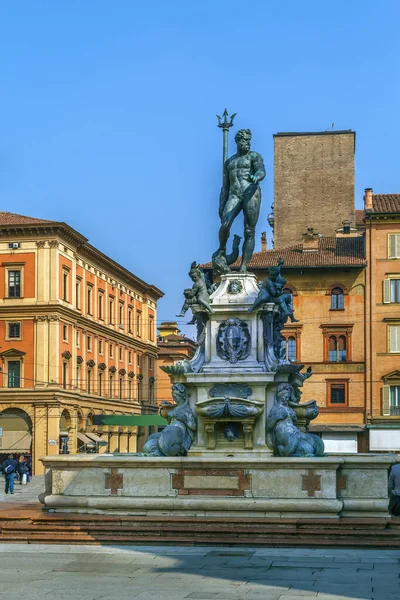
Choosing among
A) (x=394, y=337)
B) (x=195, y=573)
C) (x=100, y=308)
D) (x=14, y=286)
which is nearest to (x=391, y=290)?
(x=394, y=337)

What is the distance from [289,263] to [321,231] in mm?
9903

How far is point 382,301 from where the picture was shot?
7069 cm

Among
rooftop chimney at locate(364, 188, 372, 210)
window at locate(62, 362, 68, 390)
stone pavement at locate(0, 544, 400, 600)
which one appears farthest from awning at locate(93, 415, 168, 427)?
stone pavement at locate(0, 544, 400, 600)

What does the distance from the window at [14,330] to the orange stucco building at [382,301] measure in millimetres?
22096

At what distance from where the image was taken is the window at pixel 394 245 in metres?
70.4

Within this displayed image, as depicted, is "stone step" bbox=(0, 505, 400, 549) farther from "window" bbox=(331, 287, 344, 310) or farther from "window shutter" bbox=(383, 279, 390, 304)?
"window" bbox=(331, 287, 344, 310)

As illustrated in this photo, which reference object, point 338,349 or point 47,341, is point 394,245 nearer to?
A: point 338,349

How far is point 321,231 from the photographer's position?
81625mm

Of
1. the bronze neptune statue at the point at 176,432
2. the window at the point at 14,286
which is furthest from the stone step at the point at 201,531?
the window at the point at 14,286

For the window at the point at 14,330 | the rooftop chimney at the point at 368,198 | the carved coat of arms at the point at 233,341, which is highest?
the rooftop chimney at the point at 368,198

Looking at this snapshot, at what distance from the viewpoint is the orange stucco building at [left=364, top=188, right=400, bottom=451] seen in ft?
228

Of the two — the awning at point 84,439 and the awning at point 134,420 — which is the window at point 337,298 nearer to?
the awning at point 134,420

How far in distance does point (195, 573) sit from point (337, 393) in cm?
5582

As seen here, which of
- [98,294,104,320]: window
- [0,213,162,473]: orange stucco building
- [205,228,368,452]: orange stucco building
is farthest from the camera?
[98,294,104,320]: window
